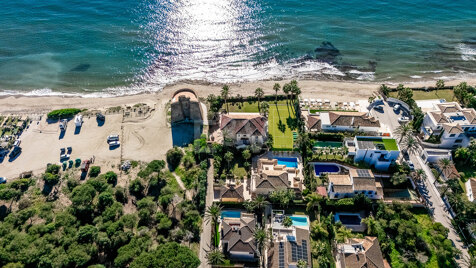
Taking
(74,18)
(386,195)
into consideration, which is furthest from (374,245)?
(74,18)

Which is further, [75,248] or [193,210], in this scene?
[193,210]

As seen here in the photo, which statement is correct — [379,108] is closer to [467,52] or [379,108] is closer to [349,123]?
[349,123]

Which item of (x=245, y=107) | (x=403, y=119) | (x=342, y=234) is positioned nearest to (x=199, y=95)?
(x=245, y=107)

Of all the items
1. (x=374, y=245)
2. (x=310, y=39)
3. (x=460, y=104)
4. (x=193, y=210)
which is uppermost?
(x=310, y=39)

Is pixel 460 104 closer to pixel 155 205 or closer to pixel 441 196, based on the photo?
pixel 441 196

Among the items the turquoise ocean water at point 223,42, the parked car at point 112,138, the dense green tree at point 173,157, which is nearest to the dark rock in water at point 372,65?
the turquoise ocean water at point 223,42

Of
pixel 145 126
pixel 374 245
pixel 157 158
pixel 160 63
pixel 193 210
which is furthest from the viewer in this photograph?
pixel 160 63
